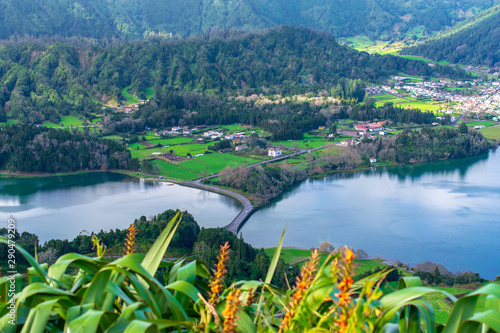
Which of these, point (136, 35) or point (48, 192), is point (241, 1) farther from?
point (48, 192)

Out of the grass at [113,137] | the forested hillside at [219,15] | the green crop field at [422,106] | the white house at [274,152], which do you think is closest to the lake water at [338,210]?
the white house at [274,152]

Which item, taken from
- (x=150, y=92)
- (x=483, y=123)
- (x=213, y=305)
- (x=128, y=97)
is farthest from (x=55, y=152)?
(x=483, y=123)

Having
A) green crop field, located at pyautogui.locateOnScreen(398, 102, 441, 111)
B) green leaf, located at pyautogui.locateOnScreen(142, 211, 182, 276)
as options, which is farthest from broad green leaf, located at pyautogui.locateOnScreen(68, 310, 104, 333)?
green crop field, located at pyautogui.locateOnScreen(398, 102, 441, 111)

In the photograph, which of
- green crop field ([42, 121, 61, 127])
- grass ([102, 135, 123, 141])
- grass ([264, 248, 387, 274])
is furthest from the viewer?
green crop field ([42, 121, 61, 127])

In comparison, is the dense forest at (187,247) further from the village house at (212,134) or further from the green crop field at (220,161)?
the village house at (212,134)

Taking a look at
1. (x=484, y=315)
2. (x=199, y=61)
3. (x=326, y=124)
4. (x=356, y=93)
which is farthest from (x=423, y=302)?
(x=199, y=61)

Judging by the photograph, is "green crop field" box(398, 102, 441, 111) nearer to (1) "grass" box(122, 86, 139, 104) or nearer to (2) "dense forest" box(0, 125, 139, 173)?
(1) "grass" box(122, 86, 139, 104)
